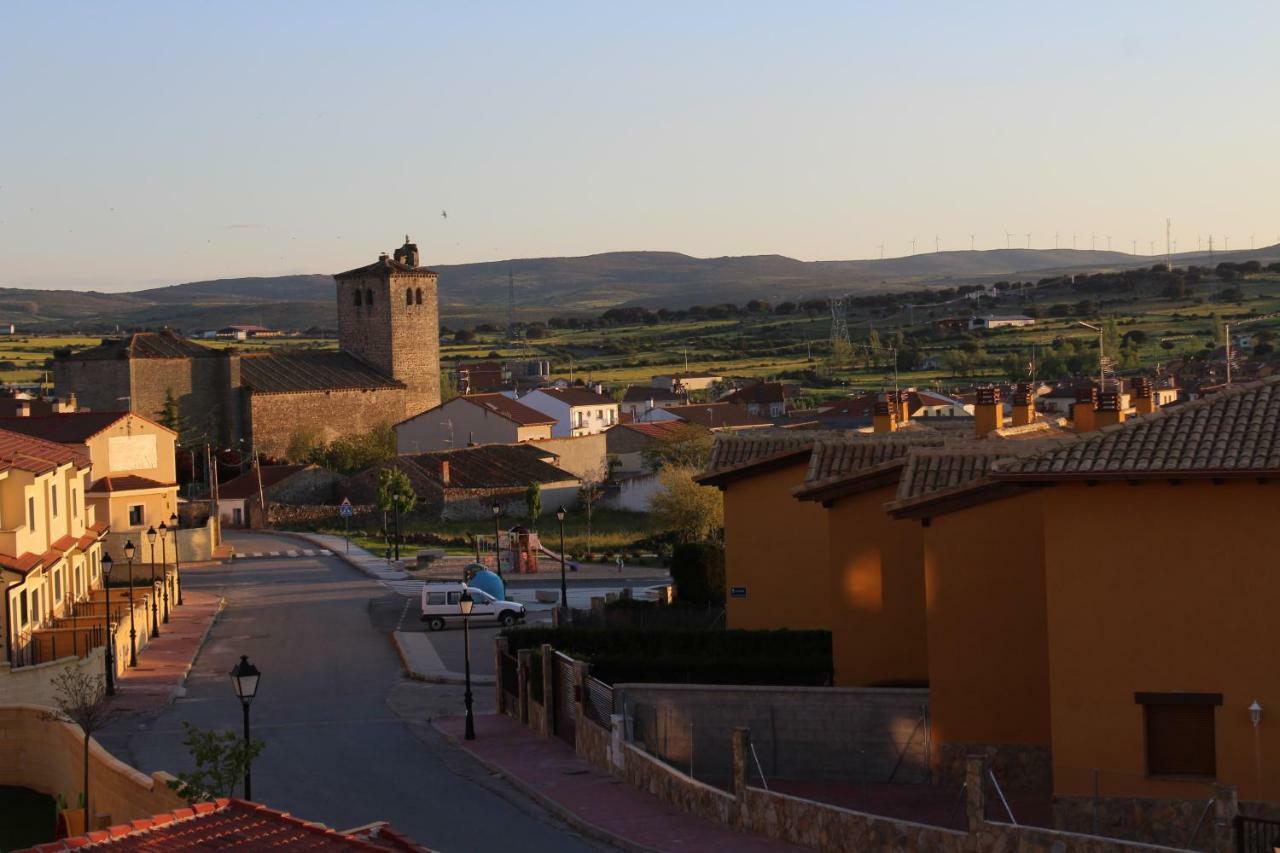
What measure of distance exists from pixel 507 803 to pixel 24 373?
134 m

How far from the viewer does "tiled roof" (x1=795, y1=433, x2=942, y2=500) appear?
2239 centimetres

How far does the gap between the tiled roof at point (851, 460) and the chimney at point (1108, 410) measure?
2519 millimetres

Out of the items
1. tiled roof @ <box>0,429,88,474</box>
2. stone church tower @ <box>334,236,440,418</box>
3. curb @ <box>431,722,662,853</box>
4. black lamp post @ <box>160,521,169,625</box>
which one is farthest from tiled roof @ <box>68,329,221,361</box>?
curb @ <box>431,722,662,853</box>

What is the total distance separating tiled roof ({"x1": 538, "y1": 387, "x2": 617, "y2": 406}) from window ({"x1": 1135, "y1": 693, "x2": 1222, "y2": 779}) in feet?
267

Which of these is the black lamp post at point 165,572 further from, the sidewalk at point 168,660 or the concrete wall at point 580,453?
the concrete wall at point 580,453

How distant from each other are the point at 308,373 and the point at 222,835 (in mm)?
87027

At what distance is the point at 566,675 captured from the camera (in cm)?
2372

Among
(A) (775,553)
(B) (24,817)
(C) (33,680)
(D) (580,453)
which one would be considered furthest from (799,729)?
(D) (580,453)

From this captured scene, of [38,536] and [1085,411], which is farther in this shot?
[38,536]

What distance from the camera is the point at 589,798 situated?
20312 millimetres

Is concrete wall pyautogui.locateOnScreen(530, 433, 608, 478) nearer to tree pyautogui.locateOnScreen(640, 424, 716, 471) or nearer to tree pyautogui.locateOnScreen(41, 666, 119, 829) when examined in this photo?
tree pyautogui.locateOnScreen(640, 424, 716, 471)

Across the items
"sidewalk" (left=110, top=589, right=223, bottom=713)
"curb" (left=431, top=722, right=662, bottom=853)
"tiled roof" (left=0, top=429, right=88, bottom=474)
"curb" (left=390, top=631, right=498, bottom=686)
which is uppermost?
"tiled roof" (left=0, top=429, right=88, bottom=474)

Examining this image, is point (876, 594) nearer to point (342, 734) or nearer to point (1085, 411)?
point (1085, 411)

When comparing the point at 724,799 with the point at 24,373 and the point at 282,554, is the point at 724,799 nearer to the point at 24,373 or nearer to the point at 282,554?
the point at 282,554
